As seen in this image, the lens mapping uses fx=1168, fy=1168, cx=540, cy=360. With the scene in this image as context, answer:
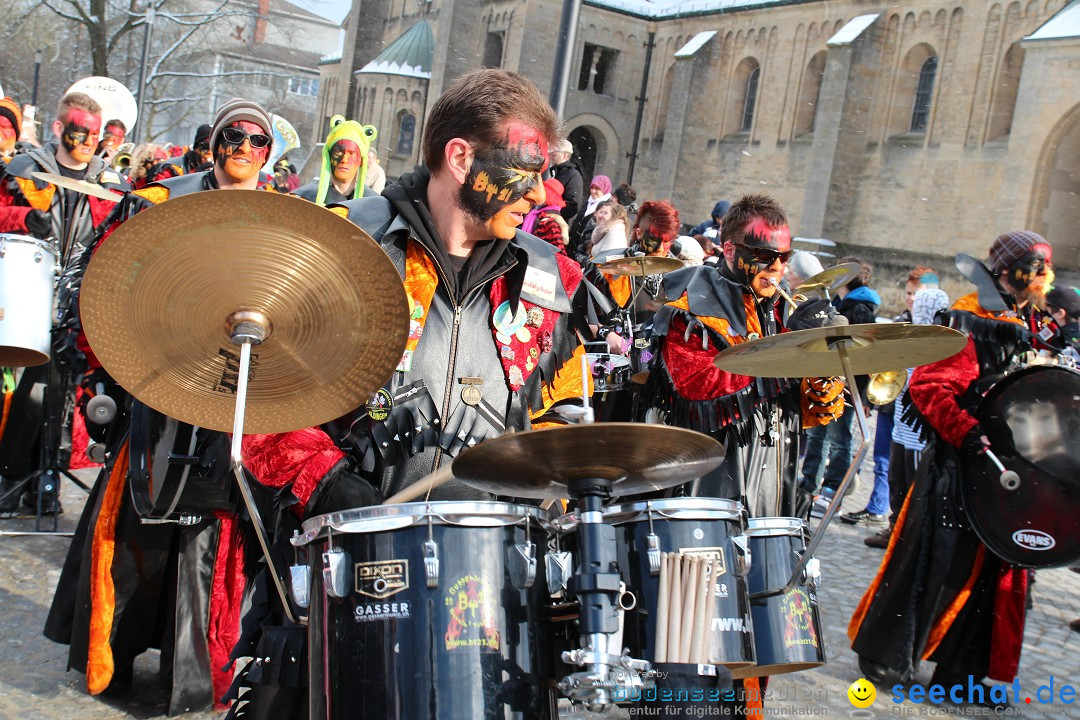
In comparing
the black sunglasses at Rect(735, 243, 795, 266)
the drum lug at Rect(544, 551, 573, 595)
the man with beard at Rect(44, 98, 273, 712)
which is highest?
the black sunglasses at Rect(735, 243, 795, 266)

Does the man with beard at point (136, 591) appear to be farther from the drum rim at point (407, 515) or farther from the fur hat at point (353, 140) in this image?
the fur hat at point (353, 140)

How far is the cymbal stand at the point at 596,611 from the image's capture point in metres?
2.65

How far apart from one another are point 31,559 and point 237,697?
3729mm

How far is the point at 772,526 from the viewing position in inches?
157

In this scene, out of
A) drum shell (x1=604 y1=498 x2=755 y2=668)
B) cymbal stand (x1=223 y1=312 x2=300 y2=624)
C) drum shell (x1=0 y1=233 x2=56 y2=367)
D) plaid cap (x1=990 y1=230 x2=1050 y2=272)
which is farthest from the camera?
plaid cap (x1=990 y1=230 x2=1050 y2=272)

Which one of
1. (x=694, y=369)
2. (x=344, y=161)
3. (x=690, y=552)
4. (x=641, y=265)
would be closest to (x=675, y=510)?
(x=690, y=552)

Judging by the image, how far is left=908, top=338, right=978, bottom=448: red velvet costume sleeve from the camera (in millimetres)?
5539

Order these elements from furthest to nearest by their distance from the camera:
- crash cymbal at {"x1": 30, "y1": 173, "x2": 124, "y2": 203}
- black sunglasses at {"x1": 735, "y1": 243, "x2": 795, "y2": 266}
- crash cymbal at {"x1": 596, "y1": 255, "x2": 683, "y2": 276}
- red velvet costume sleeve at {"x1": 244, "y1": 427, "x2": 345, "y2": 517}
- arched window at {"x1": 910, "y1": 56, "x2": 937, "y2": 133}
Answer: arched window at {"x1": 910, "y1": 56, "x2": 937, "y2": 133} < crash cymbal at {"x1": 596, "y1": 255, "x2": 683, "y2": 276} < crash cymbal at {"x1": 30, "y1": 173, "x2": 124, "y2": 203} < black sunglasses at {"x1": 735, "y1": 243, "x2": 795, "y2": 266} < red velvet costume sleeve at {"x1": 244, "y1": 427, "x2": 345, "y2": 517}

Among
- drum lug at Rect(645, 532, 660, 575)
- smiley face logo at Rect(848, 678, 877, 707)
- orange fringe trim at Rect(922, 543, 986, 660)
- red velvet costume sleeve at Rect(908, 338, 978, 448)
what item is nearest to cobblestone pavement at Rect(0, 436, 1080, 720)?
smiley face logo at Rect(848, 678, 877, 707)

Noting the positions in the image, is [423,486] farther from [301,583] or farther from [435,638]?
[435,638]

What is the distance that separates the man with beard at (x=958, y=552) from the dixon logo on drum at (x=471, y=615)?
3.51m

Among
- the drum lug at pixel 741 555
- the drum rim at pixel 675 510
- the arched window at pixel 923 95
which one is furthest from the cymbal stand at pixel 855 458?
the arched window at pixel 923 95

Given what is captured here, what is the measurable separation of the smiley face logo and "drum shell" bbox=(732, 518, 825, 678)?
1.59m
